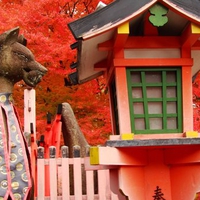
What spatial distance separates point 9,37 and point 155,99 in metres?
1.65

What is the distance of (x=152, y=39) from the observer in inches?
129

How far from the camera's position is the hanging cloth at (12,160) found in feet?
10.6

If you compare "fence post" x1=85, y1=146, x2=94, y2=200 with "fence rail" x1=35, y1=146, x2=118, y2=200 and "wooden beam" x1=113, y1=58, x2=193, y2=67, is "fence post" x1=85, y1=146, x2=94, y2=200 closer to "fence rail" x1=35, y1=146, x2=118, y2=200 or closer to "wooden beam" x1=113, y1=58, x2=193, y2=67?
"fence rail" x1=35, y1=146, x2=118, y2=200

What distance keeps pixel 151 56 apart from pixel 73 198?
9.73 feet

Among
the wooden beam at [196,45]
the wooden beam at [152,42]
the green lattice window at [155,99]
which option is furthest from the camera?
the wooden beam at [196,45]

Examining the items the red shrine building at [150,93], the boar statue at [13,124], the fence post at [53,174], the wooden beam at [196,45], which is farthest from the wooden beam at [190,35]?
the fence post at [53,174]

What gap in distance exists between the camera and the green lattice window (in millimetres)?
3145

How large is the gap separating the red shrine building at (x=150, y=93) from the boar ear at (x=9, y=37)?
2.71 feet

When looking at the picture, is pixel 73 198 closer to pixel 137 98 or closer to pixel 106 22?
pixel 137 98

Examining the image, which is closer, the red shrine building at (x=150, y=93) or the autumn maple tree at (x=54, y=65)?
the red shrine building at (x=150, y=93)

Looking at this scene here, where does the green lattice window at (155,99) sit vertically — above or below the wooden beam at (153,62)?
below

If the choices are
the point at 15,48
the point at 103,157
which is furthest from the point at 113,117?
the point at 15,48

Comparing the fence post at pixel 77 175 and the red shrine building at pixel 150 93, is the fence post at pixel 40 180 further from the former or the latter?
the red shrine building at pixel 150 93

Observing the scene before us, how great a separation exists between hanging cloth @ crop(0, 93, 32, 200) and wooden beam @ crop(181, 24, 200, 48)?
1.76m
